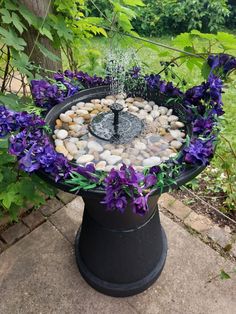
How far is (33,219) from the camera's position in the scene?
1943 mm

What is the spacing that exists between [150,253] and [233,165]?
1.09m

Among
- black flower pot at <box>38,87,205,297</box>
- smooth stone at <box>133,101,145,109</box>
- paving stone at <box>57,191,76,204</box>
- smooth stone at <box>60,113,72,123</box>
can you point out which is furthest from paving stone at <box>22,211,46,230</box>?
smooth stone at <box>133,101,145,109</box>

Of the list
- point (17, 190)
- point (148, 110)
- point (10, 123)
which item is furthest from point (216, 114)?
point (17, 190)

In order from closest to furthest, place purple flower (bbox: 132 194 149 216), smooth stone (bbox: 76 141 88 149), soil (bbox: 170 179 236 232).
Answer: purple flower (bbox: 132 194 149 216)
smooth stone (bbox: 76 141 88 149)
soil (bbox: 170 179 236 232)

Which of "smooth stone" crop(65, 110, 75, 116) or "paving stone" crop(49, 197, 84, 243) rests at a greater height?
"smooth stone" crop(65, 110, 75, 116)

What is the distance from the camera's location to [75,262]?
67.9 inches

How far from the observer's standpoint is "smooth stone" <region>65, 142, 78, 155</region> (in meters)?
1.16

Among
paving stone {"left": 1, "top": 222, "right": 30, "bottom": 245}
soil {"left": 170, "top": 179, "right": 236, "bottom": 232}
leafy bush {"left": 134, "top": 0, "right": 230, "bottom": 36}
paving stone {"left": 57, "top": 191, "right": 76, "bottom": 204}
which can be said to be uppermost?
leafy bush {"left": 134, "top": 0, "right": 230, "bottom": 36}

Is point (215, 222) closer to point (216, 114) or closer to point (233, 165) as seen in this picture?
point (233, 165)

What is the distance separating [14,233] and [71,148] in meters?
0.95

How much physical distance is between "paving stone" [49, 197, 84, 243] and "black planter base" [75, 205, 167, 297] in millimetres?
236

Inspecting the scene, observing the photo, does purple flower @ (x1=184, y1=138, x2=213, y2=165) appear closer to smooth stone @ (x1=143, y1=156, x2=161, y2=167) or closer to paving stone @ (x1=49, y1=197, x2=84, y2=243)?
smooth stone @ (x1=143, y1=156, x2=161, y2=167)

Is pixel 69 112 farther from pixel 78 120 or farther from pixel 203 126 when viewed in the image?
pixel 203 126

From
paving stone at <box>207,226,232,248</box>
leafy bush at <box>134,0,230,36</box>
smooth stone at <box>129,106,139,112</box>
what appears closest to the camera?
smooth stone at <box>129,106,139,112</box>
